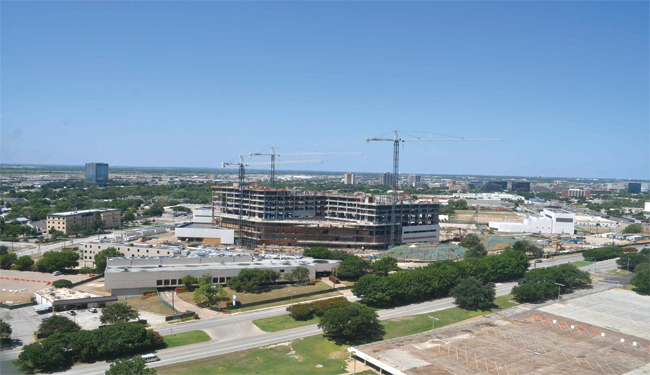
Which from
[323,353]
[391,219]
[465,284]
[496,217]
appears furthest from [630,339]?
[496,217]

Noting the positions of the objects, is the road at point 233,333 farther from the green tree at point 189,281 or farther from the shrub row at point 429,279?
the green tree at point 189,281

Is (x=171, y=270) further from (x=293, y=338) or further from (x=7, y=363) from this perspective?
(x=7, y=363)

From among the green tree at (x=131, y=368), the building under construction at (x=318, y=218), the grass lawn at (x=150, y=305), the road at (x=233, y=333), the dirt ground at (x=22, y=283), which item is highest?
the building under construction at (x=318, y=218)

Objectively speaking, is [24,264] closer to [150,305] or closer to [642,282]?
[150,305]

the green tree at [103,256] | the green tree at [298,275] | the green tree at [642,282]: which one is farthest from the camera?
the green tree at [103,256]

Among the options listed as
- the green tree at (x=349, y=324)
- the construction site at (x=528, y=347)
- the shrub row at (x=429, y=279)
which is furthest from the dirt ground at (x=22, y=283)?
the construction site at (x=528, y=347)

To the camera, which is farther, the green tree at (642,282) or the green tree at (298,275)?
the green tree at (642,282)
